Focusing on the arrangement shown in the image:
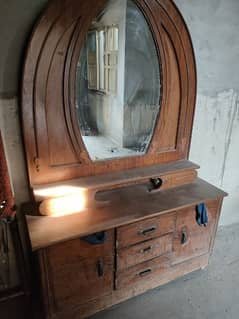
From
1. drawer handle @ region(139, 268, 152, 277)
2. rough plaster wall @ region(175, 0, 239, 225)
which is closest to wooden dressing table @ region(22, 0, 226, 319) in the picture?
drawer handle @ region(139, 268, 152, 277)

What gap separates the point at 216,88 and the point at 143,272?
1.44m

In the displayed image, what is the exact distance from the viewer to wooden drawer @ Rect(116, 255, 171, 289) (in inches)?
60.0

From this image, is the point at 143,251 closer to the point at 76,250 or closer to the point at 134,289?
the point at 134,289

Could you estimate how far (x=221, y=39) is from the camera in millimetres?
1660

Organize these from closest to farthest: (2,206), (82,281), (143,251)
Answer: (2,206) < (82,281) < (143,251)

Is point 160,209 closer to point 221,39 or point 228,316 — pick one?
point 228,316

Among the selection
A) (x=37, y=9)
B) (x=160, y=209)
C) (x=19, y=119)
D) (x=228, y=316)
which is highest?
(x=37, y=9)

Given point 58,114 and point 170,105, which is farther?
point 170,105

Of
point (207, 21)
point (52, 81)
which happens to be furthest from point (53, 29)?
point (207, 21)

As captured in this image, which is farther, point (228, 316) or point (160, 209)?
point (228, 316)

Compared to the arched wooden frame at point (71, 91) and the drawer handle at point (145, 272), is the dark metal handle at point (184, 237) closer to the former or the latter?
the drawer handle at point (145, 272)

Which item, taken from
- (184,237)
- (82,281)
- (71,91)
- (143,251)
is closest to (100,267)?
(82,281)

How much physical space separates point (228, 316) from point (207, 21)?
1.97m

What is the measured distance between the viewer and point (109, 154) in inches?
61.4
